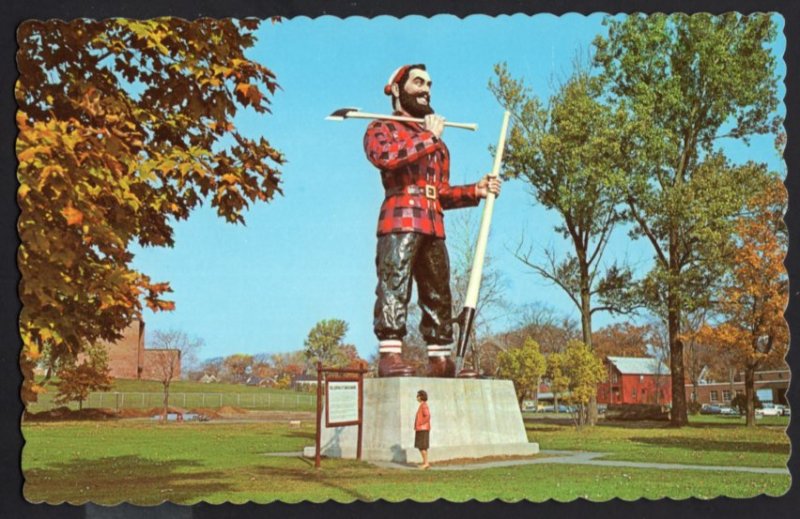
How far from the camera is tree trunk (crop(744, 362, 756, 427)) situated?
864cm

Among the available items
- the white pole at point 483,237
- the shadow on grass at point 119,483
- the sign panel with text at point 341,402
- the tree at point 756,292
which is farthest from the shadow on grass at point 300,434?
the tree at point 756,292

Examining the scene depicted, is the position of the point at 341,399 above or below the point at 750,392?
below

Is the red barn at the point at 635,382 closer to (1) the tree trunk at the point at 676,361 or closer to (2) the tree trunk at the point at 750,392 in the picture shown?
(1) the tree trunk at the point at 676,361

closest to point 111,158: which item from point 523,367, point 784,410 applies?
point 523,367

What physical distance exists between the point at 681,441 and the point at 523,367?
156 centimetres

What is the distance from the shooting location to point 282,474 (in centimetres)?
817

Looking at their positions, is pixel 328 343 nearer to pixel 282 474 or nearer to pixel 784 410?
pixel 282 474

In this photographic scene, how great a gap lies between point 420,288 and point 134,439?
2.89 meters

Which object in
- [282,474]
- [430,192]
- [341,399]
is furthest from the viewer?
[430,192]

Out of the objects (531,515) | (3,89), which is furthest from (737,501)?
(3,89)

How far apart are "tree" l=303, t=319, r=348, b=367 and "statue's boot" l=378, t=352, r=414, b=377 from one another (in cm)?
36

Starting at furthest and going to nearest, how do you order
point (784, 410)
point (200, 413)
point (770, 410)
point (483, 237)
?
point (200, 413), point (483, 237), point (770, 410), point (784, 410)

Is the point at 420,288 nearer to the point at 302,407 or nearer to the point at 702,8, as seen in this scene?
the point at 302,407

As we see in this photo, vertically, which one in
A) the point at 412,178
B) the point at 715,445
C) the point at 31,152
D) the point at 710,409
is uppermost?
the point at 412,178
